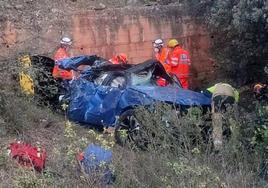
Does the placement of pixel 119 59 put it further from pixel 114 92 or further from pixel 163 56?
pixel 114 92

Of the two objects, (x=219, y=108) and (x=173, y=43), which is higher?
(x=219, y=108)

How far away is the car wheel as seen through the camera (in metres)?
6.76

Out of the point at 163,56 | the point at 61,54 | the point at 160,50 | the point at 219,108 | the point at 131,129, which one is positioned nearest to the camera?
the point at 219,108

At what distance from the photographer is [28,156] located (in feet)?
24.4

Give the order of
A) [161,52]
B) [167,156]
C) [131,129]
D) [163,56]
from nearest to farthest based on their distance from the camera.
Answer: [167,156] → [131,129] → [163,56] → [161,52]

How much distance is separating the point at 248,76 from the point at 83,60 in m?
3.57

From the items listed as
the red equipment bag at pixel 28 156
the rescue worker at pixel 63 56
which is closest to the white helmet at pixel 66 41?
the rescue worker at pixel 63 56

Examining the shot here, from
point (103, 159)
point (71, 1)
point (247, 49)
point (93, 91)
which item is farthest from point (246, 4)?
point (71, 1)

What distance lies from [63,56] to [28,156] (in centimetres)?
652

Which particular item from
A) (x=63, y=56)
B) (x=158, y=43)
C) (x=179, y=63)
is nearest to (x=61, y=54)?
(x=63, y=56)

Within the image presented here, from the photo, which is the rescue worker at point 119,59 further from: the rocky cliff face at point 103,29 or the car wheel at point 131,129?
the car wheel at point 131,129

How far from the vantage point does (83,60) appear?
12.8 meters

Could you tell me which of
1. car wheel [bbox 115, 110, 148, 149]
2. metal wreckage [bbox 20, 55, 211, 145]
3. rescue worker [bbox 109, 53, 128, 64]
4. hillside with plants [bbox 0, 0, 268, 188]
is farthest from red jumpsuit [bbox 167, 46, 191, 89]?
hillside with plants [bbox 0, 0, 268, 188]

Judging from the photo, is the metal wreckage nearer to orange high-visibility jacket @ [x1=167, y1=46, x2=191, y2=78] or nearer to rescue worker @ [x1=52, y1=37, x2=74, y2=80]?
rescue worker @ [x1=52, y1=37, x2=74, y2=80]
